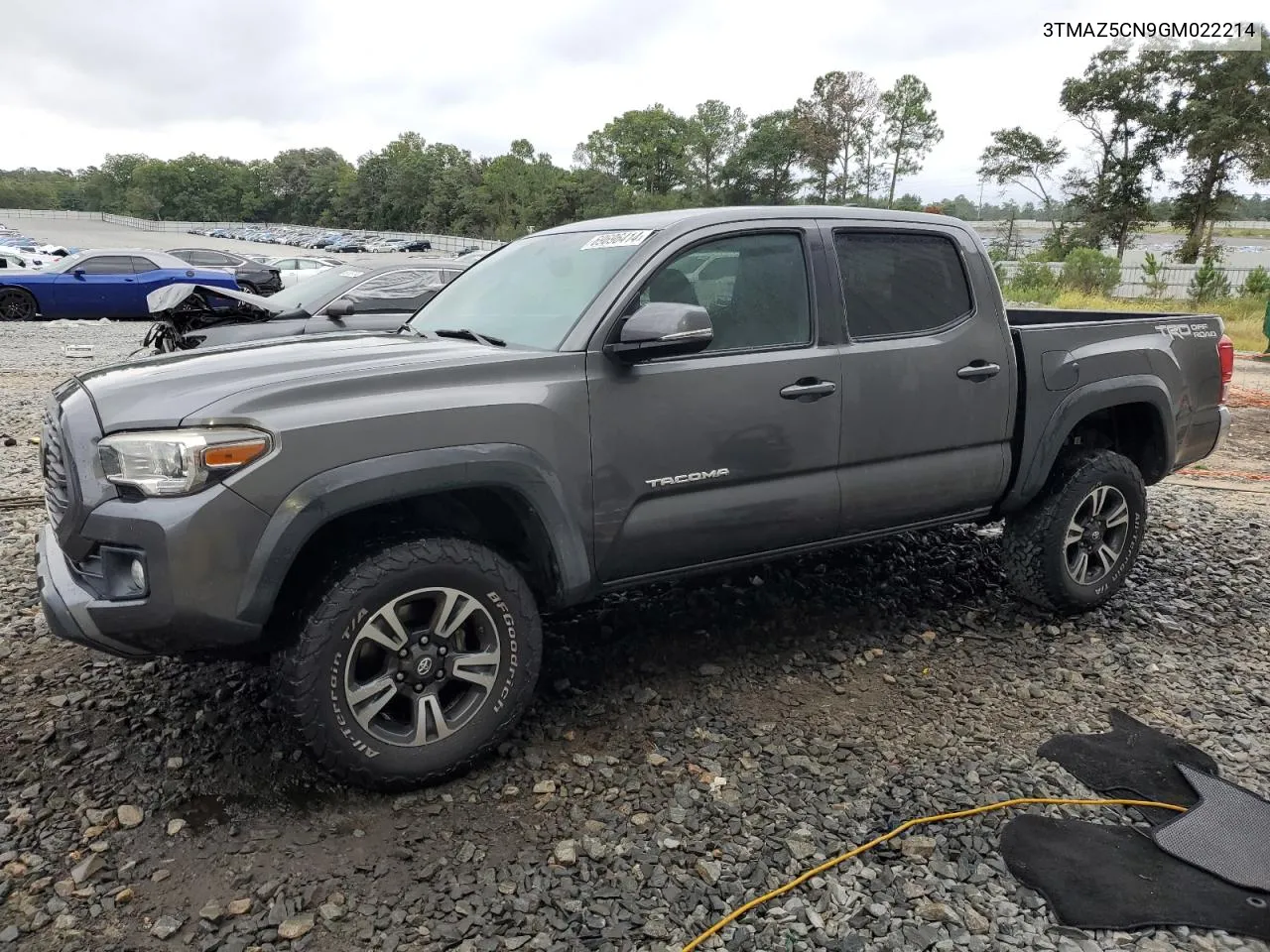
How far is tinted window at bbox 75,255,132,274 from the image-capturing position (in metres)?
17.8

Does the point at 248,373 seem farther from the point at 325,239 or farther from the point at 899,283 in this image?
the point at 325,239

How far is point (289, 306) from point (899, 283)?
7369 millimetres

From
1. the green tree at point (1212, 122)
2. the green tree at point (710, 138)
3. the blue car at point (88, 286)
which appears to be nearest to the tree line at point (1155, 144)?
the green tree at point (1212, 122)

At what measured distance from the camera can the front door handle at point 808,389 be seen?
139 inches

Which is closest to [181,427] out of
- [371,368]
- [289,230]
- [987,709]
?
[371,368]

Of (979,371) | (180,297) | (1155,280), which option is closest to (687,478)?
(979,371)

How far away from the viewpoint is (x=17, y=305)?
56.0 ft

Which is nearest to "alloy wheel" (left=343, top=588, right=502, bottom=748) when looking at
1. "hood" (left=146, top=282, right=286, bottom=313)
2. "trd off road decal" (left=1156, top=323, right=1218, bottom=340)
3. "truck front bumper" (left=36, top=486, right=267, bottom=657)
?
"truck front bumper" (left=36, top=486, right=267, bottom=657)

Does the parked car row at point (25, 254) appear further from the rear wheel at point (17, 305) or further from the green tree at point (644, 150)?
the green tree at point (644, 150)

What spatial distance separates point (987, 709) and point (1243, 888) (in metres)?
1.13

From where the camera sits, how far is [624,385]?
320cm

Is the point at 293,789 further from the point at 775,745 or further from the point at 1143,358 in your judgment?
the point at 1143,358

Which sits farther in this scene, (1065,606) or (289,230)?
(289,230)

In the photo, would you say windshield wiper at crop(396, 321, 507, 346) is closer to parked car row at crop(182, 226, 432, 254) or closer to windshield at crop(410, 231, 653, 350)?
windshield at crop(410, 231, 653, 350)
